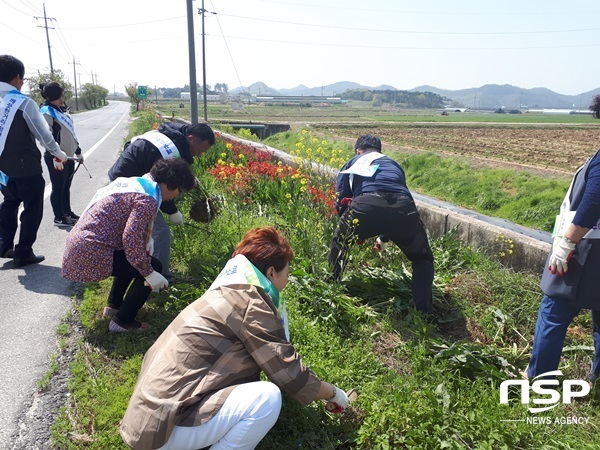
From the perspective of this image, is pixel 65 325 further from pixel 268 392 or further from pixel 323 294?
pixel 268 392

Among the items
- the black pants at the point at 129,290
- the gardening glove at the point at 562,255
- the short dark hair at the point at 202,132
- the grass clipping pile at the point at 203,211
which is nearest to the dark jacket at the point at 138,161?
the short dark hair at the point at 202,132

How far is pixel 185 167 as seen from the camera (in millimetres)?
3719

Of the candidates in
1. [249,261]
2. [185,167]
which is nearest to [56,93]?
[185,167]

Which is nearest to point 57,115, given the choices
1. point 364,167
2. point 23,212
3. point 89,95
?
point 23,212

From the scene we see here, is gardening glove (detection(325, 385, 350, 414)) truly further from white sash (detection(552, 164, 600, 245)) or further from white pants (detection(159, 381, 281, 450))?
white sash (detection(552, 164, 600, 245))

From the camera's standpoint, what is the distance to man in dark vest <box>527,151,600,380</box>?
9.11ft

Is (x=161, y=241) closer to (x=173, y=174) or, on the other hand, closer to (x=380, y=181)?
(x=173, y=174)

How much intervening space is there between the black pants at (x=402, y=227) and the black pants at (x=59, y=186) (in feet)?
14.3

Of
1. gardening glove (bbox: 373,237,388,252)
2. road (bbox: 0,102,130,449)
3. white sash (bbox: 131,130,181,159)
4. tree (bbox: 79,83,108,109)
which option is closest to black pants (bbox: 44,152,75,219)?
road (bbox: 0,102,130,449)

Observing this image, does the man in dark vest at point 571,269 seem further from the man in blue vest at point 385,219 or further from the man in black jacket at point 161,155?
the man in black jacket at point 161,155

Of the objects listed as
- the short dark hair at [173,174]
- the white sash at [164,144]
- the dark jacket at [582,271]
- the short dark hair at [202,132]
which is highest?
the short dark hair at [202,132]

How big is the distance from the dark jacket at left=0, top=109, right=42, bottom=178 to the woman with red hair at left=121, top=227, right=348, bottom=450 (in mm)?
3600

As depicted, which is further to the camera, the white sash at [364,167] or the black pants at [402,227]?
the white sash at [364,167]

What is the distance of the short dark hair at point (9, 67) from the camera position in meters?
4.78
